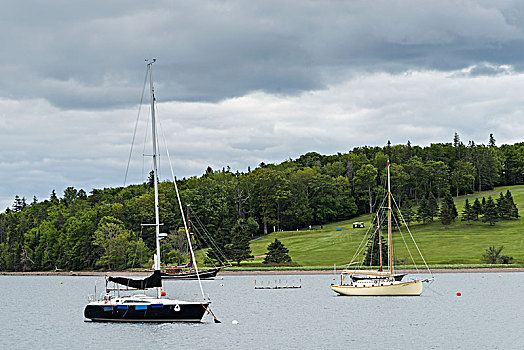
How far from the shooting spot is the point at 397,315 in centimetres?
5628

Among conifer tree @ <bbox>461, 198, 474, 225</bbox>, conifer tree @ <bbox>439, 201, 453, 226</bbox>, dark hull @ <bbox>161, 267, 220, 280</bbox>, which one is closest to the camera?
dark hull @ <bbox>161, 267, 220, 280</bbox>

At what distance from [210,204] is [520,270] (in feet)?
278

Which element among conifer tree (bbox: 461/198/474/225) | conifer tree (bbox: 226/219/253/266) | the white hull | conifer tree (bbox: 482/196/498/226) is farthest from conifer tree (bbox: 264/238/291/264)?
conifer tree (bbox: 482/196/498/226)

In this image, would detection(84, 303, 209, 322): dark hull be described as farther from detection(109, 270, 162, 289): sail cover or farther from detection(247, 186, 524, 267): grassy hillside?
detection(247, 186, 524, 267): grassy hillside

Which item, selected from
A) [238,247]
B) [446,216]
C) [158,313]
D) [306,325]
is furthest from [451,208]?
[158,313]

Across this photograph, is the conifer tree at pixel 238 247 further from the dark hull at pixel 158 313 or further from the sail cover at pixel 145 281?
the dark hull at pixel 158 313

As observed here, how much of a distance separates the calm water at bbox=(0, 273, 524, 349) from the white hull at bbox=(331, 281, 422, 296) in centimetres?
79

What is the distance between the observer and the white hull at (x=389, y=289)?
232 ft

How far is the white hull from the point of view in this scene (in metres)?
70.6

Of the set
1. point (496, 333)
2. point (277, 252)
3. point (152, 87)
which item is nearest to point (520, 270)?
point (277, 252)

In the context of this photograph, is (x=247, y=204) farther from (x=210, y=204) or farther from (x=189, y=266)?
(x=189, y=266)

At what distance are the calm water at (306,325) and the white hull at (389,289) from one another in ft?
2.60

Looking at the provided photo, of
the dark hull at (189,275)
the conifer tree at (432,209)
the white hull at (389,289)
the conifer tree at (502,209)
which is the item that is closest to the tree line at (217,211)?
the conifer tree at (432,209)

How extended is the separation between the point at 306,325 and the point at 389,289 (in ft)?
71.6
